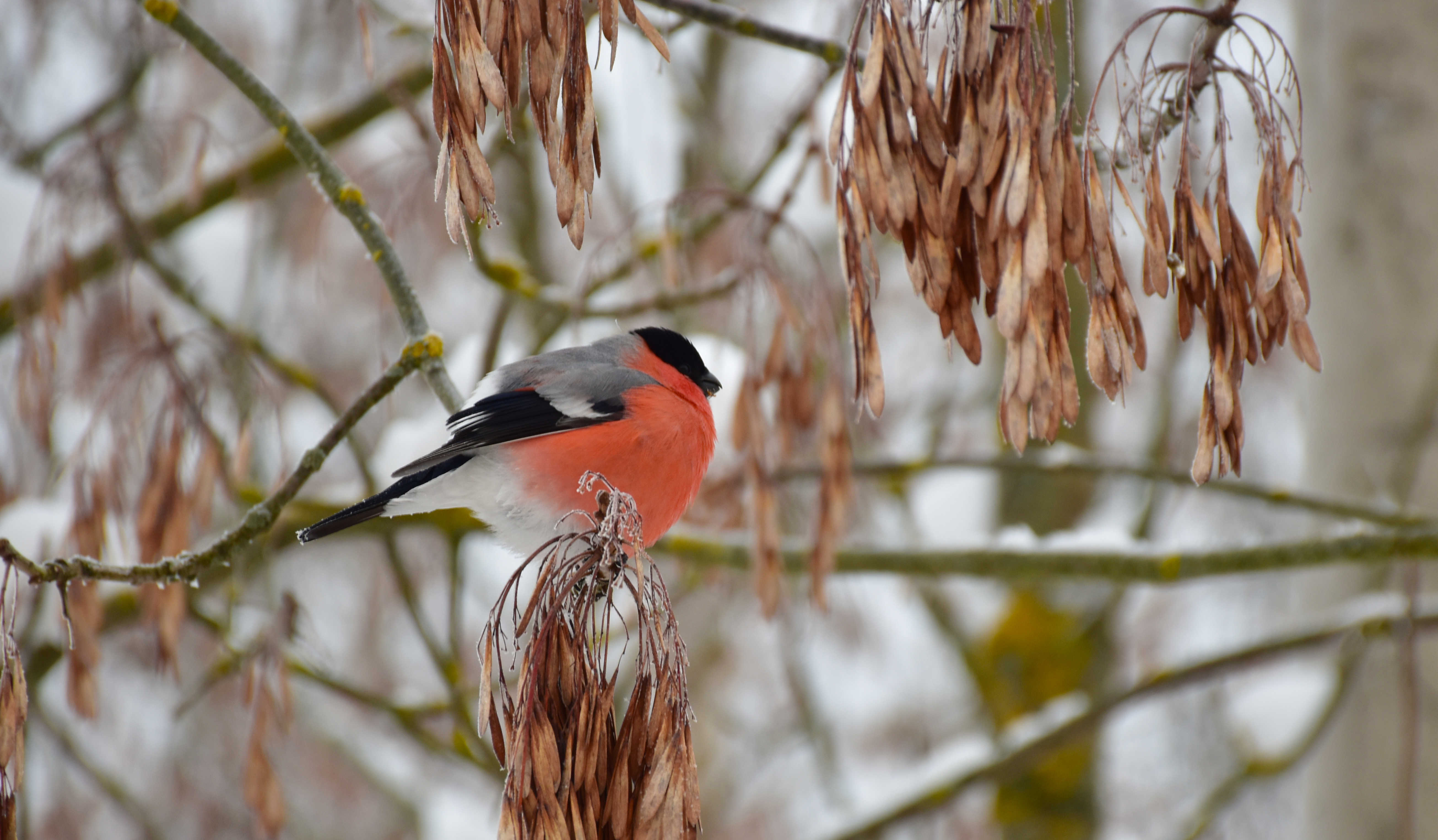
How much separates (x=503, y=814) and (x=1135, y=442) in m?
5.59

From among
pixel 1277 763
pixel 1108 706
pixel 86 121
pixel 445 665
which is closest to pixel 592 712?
pixel 445 665

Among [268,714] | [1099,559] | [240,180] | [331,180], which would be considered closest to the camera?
[331,180]

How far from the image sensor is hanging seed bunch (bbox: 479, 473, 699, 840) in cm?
108

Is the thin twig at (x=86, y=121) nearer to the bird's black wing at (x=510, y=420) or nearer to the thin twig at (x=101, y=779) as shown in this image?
the thin twig at (x=101, y=779)

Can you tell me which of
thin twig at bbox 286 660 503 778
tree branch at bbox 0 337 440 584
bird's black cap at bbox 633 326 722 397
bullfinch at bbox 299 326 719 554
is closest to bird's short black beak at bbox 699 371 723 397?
bird's black cap at bbox 633 326 722 397

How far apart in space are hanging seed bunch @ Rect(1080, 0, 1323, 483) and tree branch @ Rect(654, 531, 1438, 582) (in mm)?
1315

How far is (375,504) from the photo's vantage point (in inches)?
67.8

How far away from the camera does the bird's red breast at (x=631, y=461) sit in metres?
1.83

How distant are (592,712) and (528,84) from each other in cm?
61

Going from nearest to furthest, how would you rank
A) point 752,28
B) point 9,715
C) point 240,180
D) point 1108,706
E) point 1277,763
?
point 9,715 → point 752,28 → point 1108,706 → point 240,180 → point 1277,763

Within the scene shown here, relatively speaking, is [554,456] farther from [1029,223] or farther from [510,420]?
→ [1029,223]

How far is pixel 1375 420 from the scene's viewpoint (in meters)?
2.61

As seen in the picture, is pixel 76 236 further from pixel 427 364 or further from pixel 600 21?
pixel 600 21

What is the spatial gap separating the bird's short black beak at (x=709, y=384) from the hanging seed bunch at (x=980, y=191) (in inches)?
45.7
